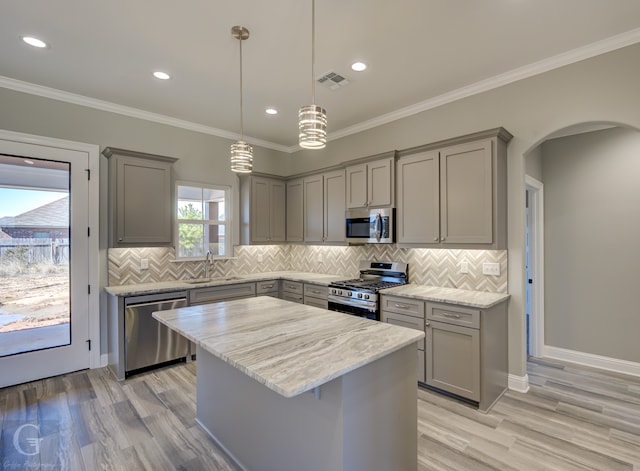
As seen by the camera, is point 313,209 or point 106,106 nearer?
point 106,106

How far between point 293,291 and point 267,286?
15.2 inches

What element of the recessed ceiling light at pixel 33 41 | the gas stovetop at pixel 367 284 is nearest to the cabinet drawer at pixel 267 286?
the gas stovetop at pixel 367 284

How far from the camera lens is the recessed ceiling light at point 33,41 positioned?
2.60 meters

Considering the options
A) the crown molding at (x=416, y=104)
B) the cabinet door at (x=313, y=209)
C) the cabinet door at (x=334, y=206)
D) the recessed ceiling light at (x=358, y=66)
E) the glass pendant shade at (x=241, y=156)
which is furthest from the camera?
the cabinet door at (x=313, y=209)

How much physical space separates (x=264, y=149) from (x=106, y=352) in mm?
3570

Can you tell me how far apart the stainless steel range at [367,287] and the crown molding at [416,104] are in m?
1.88

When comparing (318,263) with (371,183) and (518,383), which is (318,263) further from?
(518,383)

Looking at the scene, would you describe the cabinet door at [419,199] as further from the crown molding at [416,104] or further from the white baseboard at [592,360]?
the white baseboard at [592,360]

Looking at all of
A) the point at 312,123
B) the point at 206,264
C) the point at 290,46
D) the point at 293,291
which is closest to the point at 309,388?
the point at 312,123

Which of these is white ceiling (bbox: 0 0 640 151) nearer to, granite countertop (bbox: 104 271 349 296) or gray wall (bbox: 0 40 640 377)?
gray wall (bbox: 0 40 640 377)

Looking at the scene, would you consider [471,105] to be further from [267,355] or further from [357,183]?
[267,355]

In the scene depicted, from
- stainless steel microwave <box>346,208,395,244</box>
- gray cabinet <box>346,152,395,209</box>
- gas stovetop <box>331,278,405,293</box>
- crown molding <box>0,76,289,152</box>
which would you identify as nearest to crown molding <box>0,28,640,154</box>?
crown molding <box>0,76,289,152</box>

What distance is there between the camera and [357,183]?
419 centimetres

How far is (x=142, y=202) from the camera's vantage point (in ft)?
12.6
